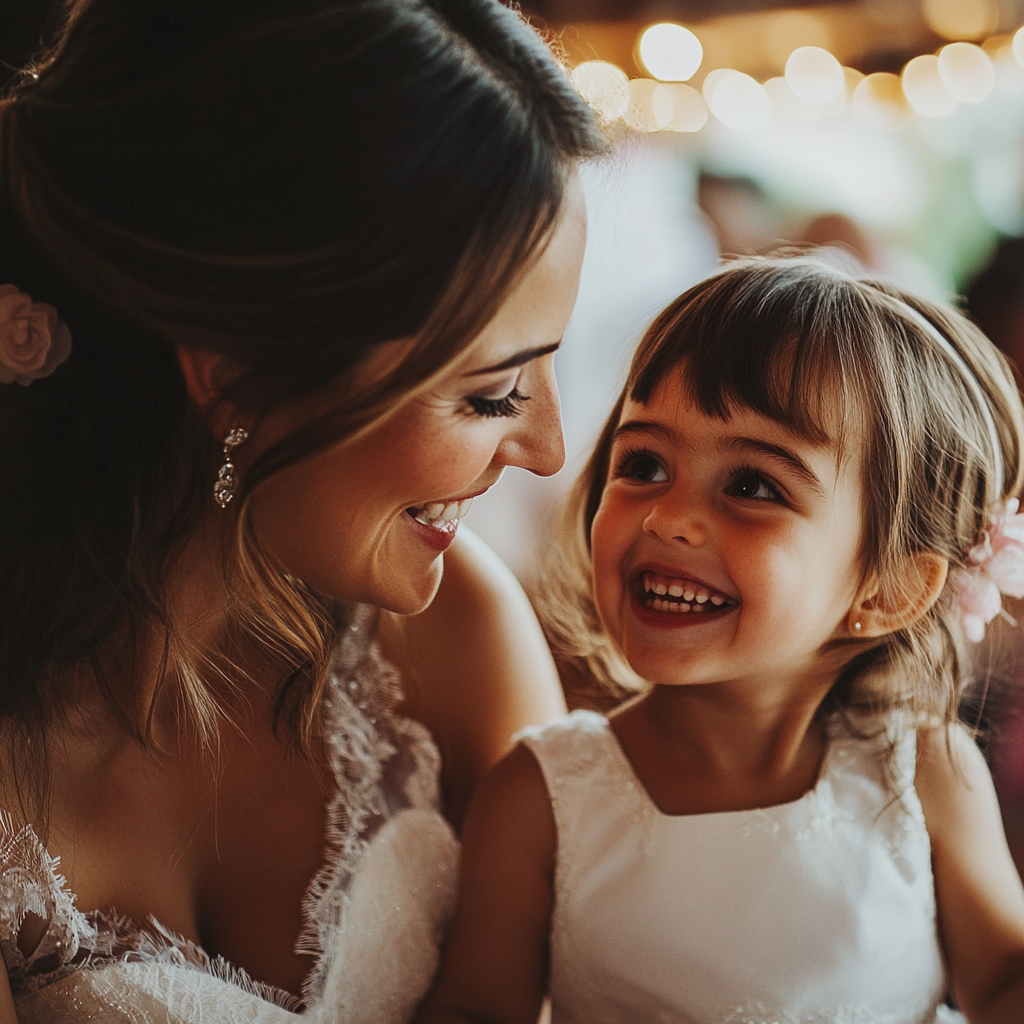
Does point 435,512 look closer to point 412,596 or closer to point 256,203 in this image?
point 412,596

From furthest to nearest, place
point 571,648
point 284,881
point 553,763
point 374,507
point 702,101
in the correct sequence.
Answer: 1. point 702,101
2. point 571,648
3. point 553,763
4. point 284,881
5. point 374,507

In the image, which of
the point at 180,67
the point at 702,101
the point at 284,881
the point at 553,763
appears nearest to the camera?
the point at 180,67

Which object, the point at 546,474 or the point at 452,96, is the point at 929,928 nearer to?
the point at 546,474

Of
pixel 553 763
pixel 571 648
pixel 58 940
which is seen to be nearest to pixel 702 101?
pixel 571 648

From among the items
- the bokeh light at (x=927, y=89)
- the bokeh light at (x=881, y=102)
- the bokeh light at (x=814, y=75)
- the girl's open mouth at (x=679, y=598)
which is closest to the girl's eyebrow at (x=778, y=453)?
the girl's open mouth at (x=679, y=598)

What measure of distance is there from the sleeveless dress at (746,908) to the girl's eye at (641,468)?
35cm

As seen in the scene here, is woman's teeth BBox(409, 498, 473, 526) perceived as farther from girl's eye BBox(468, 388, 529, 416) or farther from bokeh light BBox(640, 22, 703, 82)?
bokeh light BBox(640, 22, 703, 82)

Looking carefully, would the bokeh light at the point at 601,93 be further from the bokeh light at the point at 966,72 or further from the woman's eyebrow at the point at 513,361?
the bokeh light at the point at 966,72

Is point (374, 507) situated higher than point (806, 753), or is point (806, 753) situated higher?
point (374, 507)

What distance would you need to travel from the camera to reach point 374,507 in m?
0.96

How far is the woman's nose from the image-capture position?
1.00 metres

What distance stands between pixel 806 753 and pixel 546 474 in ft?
1.66

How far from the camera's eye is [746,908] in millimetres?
1144

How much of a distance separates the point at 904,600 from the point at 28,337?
3.11 ft
